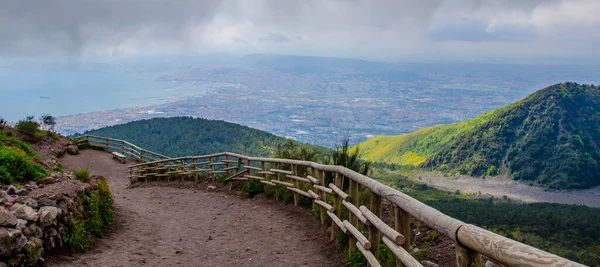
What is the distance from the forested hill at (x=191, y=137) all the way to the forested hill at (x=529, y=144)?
926 inches

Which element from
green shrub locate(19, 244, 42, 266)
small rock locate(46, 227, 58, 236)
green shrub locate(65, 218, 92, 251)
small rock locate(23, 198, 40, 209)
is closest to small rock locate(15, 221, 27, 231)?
green shrub locate(19, 244, 42, 266)

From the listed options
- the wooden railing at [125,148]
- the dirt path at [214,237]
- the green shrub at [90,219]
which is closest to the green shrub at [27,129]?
the wooden railing at [125,148]

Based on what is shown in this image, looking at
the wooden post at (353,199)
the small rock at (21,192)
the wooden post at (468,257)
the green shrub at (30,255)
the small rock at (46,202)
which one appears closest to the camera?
the wooden post at (468,257)

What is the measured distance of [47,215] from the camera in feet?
19.4

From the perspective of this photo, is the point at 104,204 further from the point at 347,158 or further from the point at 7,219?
the point at 347,158

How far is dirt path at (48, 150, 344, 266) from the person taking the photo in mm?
6312

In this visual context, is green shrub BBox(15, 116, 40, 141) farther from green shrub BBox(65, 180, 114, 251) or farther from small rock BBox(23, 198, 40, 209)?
small rock BBox(23, 198, 40, 209)

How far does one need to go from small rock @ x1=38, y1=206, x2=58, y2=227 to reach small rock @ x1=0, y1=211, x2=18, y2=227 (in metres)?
0.53

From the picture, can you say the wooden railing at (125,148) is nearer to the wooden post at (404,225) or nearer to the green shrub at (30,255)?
the green shrub at (30,255)

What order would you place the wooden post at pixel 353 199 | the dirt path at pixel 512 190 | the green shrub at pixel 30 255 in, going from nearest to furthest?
the green shrub at pixel 30 255
the wooden post at pixel 353 199
the dirt path at pixel 512 190

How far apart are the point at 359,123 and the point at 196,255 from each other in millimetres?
143290

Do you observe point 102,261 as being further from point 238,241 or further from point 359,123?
point 359,123

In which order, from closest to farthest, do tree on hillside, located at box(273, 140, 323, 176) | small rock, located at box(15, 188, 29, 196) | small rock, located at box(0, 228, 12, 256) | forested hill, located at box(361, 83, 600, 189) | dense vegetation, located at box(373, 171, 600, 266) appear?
small rock, located at box(0, 228, 12, 256) < small rock, located at box(15, 188, 29, 196) < tree on hillside, located at box(273, 140, 323, 176) < dense vegetation, located at box(373, 171, 600, 266) < forested hill, located at box(361, 83, 600, 189)

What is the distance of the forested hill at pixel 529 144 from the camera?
77.9 m
